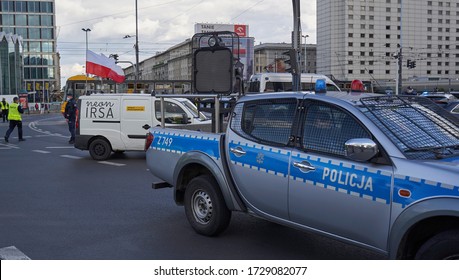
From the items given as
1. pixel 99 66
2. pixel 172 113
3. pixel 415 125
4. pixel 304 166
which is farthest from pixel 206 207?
pixel 99 66

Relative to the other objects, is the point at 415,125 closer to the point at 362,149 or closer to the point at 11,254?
the point at 362,149

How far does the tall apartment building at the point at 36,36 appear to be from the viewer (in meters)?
93.1

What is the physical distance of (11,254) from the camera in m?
5.36

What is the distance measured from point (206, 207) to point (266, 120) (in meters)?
1.37

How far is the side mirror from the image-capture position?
4000mm

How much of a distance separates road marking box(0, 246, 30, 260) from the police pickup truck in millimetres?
1960

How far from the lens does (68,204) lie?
7.96 m

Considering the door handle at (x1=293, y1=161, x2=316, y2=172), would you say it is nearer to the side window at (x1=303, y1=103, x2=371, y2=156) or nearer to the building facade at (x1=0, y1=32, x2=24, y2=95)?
the side window at (x1=303, y1=103, x2=371, y2=156)

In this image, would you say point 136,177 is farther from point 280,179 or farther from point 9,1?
point 9,1

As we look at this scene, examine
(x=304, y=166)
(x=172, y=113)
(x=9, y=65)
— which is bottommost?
(x=304, y=166)

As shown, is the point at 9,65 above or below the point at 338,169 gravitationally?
above

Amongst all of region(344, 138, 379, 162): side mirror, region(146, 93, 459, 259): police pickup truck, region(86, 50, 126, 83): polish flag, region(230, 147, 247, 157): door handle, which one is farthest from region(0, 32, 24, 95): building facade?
region(344, 138, 379, 162): side mirror

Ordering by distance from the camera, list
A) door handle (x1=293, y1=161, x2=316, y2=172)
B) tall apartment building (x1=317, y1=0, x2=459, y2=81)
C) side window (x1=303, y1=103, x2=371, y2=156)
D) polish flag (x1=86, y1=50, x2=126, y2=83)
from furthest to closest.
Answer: tall apartment building (x1=317, y1=0, x2=459, y2=81) < polish flag (x1=86, y1=50, x2=126, y2=83) < door handle (x1=293, y1=161, x2=316, y2=172) < side window (x1=303, y1=103, x2=371, y2=156)

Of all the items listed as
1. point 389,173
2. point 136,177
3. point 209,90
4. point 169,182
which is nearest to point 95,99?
point 136,177
